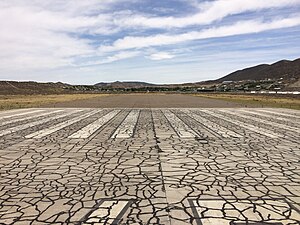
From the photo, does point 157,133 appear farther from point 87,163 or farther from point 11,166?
point 11,166

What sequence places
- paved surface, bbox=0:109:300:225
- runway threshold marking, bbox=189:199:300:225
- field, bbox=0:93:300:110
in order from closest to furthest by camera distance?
1. runway threshold marking, bbox=189:199:300:225
2. paved surface, bbox=0:109:300:225
3. field, bbox=0:93:300:110

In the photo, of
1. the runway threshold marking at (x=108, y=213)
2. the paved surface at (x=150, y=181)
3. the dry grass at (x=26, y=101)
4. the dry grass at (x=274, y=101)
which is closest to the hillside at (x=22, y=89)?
the dry grass at (x=26, y=101)

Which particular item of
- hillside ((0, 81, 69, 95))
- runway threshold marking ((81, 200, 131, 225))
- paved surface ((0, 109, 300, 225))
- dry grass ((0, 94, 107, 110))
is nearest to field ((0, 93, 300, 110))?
dry grass ((0, 94, 107, 110))

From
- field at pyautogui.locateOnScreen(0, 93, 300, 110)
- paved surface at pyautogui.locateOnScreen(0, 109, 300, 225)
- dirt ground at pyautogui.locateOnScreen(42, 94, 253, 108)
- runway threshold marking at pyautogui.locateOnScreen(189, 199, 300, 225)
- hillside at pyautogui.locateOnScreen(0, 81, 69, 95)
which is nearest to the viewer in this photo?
runway threshold marking at pyautogui.locateOnScreen(189, 199, 300, 225)

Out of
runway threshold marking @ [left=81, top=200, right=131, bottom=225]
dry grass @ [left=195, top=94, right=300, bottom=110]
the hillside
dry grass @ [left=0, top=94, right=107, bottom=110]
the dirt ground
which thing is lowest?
dry grass @ [left=195, top=94, right=300, bottom=110]

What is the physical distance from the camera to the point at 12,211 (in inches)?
195

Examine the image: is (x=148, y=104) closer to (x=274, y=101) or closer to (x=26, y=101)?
(x=274, y=101)

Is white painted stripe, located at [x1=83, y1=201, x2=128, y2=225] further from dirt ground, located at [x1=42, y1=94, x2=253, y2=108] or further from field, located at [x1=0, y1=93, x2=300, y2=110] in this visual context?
dirt ground, located at [x1=42, y1=94, x2=253, y2=108]

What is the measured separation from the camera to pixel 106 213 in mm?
4820

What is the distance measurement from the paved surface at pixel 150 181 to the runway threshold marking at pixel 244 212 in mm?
13

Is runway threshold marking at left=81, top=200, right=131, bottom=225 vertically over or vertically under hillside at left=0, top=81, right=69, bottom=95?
under

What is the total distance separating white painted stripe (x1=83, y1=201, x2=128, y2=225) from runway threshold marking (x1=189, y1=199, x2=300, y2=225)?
107 centimetres

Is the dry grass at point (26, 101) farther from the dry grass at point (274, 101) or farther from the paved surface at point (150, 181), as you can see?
the paved surface at point (150, 181)

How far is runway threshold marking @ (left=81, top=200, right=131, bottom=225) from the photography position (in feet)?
14.9
